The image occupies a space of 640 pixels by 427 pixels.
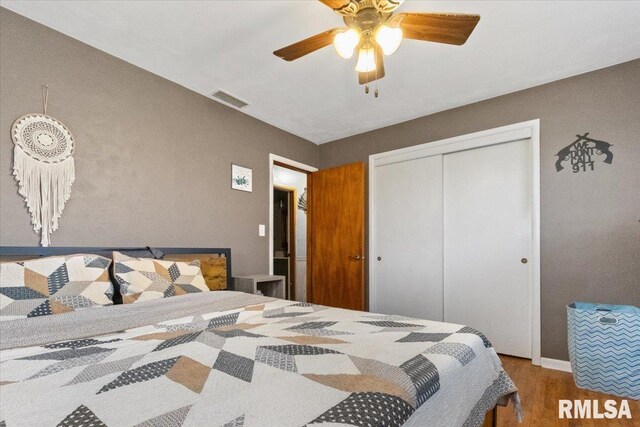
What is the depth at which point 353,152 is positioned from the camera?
13.5 ft

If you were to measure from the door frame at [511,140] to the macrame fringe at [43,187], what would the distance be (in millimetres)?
2945

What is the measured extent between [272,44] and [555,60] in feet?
7.04

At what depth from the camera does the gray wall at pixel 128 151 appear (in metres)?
1.94

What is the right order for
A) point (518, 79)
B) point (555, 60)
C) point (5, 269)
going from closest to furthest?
1. point (5, 269)
2. point (555, 60)
3. point (518, 79)

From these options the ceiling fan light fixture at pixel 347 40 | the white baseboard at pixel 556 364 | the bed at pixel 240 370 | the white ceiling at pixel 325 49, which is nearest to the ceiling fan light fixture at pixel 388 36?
the ceiling fan light fixture at pixel 347 40

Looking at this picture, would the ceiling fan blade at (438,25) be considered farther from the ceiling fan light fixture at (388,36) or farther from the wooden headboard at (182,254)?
the wooden headboard at (182,254)

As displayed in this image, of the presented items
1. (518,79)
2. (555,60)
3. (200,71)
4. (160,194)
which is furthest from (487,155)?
(160,194)

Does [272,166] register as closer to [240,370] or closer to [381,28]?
[381,28]

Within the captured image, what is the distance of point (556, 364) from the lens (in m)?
2.64

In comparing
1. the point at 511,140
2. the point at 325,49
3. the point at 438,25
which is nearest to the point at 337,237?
the point at 511,140

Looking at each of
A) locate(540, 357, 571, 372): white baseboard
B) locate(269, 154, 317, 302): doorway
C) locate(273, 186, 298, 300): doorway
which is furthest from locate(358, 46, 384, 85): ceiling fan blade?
locate(273, 186, 298, 300): doorway

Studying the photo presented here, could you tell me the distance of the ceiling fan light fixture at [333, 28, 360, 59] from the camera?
1.67 m

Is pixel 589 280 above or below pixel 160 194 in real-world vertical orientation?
below

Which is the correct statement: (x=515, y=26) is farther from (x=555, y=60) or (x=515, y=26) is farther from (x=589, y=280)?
(x=589, y=280)
